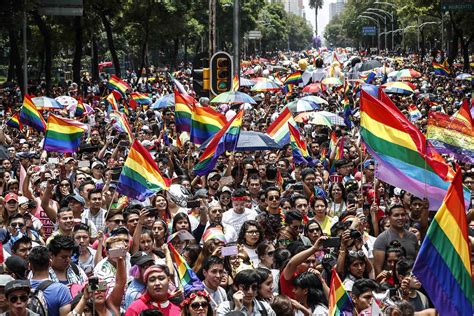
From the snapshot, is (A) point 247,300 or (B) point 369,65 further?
(B) point 369,65

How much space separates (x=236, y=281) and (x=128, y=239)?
1.51 meters

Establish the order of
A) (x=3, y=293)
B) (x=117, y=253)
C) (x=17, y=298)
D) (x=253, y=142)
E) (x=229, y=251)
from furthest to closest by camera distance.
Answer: (x=253, y=142) → (x=229, y=251) → (x=3, y=293) → (x=117, y=253) → (x=17, y=298)

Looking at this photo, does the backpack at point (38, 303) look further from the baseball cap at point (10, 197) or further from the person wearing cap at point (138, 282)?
the baseball cap at point (10, 197)

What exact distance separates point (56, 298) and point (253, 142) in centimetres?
798

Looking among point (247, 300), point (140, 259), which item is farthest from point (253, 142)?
point (247, 300)

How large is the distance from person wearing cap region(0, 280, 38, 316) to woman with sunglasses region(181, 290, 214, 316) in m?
1.04

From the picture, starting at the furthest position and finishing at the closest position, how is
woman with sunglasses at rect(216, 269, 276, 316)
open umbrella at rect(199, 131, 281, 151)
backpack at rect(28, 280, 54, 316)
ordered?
open umbrella at rect(199, 131, 281, 151), woman with sunglasses at rect(216, 269, 276, 316), backpack at rect(28, 280, 54, 316)

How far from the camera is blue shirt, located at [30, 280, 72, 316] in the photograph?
26.1ft

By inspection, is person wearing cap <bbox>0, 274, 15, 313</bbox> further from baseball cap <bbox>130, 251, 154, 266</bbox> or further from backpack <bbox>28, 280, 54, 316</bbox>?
baseball cap <bbox>130, 251, 154, 266</bbox>

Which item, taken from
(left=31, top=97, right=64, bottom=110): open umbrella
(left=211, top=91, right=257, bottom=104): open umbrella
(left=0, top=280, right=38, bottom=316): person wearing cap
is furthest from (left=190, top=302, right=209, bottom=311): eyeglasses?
(left=31, top=97, right=64, bottom=110): open umbrella

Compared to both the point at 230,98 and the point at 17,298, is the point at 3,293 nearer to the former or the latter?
the point at 17,298

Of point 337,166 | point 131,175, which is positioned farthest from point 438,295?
point 337,166

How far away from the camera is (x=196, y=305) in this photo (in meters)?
7.63

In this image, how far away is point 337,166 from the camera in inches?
620
